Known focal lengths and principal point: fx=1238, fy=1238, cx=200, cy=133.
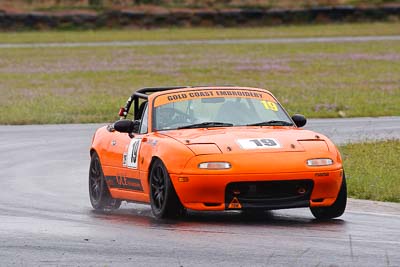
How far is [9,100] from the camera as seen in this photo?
1177 inches

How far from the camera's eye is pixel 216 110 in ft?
39.0

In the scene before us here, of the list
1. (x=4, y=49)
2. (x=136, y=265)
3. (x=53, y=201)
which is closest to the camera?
(x=136, y=265)

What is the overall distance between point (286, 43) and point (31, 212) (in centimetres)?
3920

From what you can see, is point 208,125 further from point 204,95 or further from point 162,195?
point 162,195

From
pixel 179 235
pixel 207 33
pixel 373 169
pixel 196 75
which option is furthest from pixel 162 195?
pixel 207 33

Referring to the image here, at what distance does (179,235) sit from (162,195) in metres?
1.06

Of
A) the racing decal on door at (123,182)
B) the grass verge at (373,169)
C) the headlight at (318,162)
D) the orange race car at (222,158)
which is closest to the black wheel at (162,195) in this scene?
the orange race car at (222,158)

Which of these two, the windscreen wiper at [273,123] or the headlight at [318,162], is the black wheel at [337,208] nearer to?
the headlight at [318,162]

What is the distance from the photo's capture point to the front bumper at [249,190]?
10.4m

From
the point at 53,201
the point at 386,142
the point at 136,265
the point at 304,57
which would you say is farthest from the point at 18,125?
the point at 304,57

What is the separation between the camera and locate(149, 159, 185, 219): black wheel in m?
10.6

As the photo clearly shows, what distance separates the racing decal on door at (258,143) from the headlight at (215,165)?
0.28 meters

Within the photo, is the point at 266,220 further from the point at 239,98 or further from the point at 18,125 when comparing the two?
the point at 18,125

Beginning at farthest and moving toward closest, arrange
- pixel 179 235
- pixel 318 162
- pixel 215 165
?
pixel 318 162, pixel 215 165, pixel 179 235
